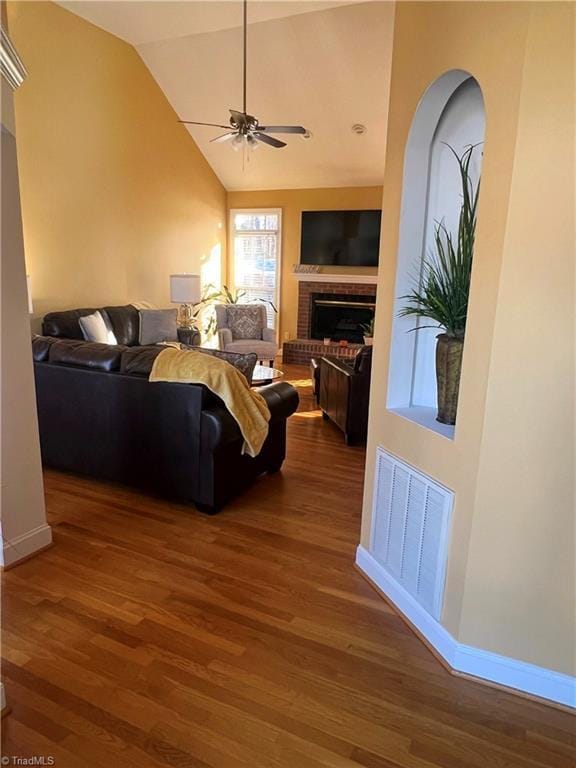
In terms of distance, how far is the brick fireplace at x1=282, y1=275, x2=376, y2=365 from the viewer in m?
7.80

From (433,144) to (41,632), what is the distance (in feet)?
8.62

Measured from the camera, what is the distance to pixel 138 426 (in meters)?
3.00

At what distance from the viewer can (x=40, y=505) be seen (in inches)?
98.7

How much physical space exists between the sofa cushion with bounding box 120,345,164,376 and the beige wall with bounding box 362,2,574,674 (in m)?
1.79

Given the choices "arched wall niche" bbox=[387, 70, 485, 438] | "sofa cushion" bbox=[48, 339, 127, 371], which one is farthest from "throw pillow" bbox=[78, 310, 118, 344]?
"arched wall niche" bbox=[387, 70, 485, 438]

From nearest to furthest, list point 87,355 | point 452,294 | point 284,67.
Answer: point 452,294
point 87,355
point 284,67

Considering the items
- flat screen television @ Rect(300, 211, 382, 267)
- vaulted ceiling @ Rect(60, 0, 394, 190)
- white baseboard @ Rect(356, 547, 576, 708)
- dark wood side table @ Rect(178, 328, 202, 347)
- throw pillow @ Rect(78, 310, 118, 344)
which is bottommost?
white baseboard @ Rect(356, 547, 576, 708)

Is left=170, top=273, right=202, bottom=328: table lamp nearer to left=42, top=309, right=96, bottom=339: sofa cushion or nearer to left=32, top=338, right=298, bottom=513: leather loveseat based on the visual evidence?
left=42, top=309, right=96, bottom=339: sofa cushion

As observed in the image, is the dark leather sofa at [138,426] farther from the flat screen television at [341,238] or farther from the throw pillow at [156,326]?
the flat screen television at [341,238]

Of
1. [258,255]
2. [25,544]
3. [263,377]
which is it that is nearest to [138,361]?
[25,544]

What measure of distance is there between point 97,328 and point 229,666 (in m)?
4.36

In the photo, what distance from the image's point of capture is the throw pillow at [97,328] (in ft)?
17.2

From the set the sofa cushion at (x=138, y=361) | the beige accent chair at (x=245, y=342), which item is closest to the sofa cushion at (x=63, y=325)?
the beige accent chair at (x=245, y=342)

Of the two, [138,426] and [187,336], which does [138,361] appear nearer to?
[138,426]
